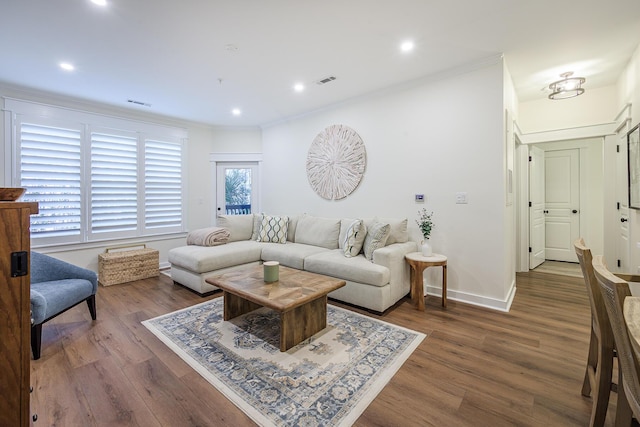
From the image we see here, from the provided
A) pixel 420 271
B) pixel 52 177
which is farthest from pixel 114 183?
pixel 420 271

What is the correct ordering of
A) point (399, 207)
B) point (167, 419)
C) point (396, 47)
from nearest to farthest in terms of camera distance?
point (167, 419) < point (396, 47) < point (399, 207)

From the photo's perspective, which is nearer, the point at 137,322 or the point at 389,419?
the point at 389,419

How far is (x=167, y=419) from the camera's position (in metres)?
1.56

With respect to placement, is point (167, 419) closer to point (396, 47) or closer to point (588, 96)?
point (396, 47)

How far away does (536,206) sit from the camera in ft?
16.3

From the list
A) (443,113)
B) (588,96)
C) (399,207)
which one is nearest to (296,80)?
(443,113)

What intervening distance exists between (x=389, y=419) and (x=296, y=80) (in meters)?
3.51

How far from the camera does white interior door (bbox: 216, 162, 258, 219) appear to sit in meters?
5.79

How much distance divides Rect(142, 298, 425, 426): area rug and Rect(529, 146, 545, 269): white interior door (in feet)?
11.9

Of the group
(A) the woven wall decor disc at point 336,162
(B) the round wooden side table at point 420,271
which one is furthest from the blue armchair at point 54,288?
(B) the round wooden side table at point 420,271

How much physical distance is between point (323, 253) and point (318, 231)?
0.63m

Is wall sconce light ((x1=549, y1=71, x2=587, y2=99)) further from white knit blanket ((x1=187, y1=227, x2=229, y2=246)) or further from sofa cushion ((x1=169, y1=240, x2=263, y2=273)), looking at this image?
white knit blanket ((x1=187, y1=227, x2=229, y2=246))

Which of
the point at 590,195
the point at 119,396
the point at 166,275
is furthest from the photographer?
the point at 590,195

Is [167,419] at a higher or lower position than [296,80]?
lower
